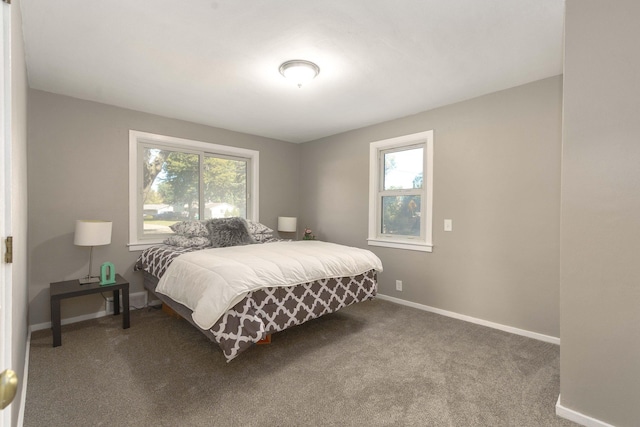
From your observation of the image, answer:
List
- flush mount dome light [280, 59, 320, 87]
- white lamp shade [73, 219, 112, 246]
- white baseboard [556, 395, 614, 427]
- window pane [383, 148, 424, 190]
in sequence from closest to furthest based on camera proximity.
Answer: white baseboard [556, 395, 614, 427], flush mount dome light [280, 59, 320, 87], white lamp shade [73, 219, 112, 246], window pane [383, 148, 424, 190]

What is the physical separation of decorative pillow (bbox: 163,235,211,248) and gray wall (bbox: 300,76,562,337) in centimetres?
225

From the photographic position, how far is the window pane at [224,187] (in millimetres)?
4270

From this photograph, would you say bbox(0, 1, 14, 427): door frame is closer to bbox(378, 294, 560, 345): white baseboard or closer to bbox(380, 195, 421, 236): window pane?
bbox(378, 294, 560, 345): white baseboard

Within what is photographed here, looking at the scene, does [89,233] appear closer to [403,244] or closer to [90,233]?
[90,233]

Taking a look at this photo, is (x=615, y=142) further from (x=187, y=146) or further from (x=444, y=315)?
(x=187, y=146)

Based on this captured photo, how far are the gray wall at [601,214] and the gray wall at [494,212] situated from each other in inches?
44.9

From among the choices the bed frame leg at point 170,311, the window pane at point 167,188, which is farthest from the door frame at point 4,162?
the window pane at point 167,188

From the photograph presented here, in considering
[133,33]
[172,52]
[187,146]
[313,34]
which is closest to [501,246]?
[313,34]

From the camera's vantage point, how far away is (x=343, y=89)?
297 centimetres

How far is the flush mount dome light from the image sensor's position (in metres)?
2.41

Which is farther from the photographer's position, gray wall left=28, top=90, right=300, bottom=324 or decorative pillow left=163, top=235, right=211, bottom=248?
decorative pillow left=163, top=235, right=211, bottom=248

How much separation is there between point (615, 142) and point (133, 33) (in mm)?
2959

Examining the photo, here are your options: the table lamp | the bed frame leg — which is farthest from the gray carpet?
the table lamp

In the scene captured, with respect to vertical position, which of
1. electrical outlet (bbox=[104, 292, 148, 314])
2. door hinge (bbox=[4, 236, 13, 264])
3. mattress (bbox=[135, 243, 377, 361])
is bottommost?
electrical outlet (bbox=[104, 292, 148, 314])
